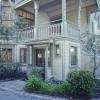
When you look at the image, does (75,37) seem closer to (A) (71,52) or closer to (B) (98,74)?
(A) (71,52)

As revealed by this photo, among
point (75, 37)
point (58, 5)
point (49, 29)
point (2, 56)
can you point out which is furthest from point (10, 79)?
point (58, 5)

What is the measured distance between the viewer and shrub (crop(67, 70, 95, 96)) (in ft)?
31.9

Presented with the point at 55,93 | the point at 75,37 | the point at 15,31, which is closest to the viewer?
the point at 55,93

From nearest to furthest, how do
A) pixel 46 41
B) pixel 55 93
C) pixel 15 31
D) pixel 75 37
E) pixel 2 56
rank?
pixel 55 93 < pixel 46 41 < pixel 75 37 < pixel 15 31 < pixel 2 56

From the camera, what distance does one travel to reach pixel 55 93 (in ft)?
34.0

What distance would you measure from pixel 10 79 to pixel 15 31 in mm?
4282

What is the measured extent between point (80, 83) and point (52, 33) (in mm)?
6374

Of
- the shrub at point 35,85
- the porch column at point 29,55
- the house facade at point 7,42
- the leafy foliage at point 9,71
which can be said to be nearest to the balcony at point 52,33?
the porch column at point 29,55

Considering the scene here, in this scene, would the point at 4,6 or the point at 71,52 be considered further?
the point at 4,6

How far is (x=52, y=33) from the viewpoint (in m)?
15.2

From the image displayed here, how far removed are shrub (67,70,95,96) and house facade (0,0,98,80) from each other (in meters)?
4.21

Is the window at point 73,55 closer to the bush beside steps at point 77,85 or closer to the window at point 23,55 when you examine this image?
the bush beside steps at point 77,85

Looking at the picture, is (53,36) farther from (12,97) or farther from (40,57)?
(12,97)

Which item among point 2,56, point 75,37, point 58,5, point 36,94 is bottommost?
point 36,94
